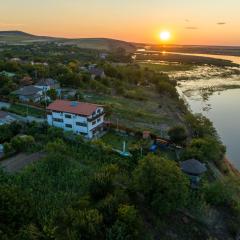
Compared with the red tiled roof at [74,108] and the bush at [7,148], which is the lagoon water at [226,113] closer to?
the red tiled roof at [74,108]

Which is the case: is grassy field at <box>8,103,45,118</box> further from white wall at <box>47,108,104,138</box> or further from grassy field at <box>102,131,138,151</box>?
grassy field at <box>102,131,138,151</box>

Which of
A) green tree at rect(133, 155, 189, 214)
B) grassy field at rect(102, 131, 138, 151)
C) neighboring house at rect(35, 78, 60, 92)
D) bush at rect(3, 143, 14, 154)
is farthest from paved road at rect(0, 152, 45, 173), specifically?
neighboring house at rect(35, 78, 60, 92)

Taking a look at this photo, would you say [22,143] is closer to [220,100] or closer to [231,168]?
[231,168]

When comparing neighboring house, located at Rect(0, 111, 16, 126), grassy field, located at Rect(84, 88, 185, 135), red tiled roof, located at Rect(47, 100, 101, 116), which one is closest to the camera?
red tiled roof, located at Rect(47, 100, 101, 116)

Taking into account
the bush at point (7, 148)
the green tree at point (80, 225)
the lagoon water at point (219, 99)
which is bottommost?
the lagoon water at point (219, 99)

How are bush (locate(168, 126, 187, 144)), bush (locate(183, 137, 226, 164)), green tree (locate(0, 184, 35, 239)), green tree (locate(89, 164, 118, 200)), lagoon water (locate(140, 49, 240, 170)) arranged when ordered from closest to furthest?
green tree (locate(0, 184, 35, 239)) → green tree (locate(89, 164, 118, 200)) → bush (locate(183, 137, 226, 164)) → bush (locate(168, 126, 187, 144)) → lagoon water (locate(140, 49, 240, 170))

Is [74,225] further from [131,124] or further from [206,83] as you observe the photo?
[206,83]

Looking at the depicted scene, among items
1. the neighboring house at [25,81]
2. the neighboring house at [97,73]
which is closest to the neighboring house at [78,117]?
the neighboring house at [25,81]
